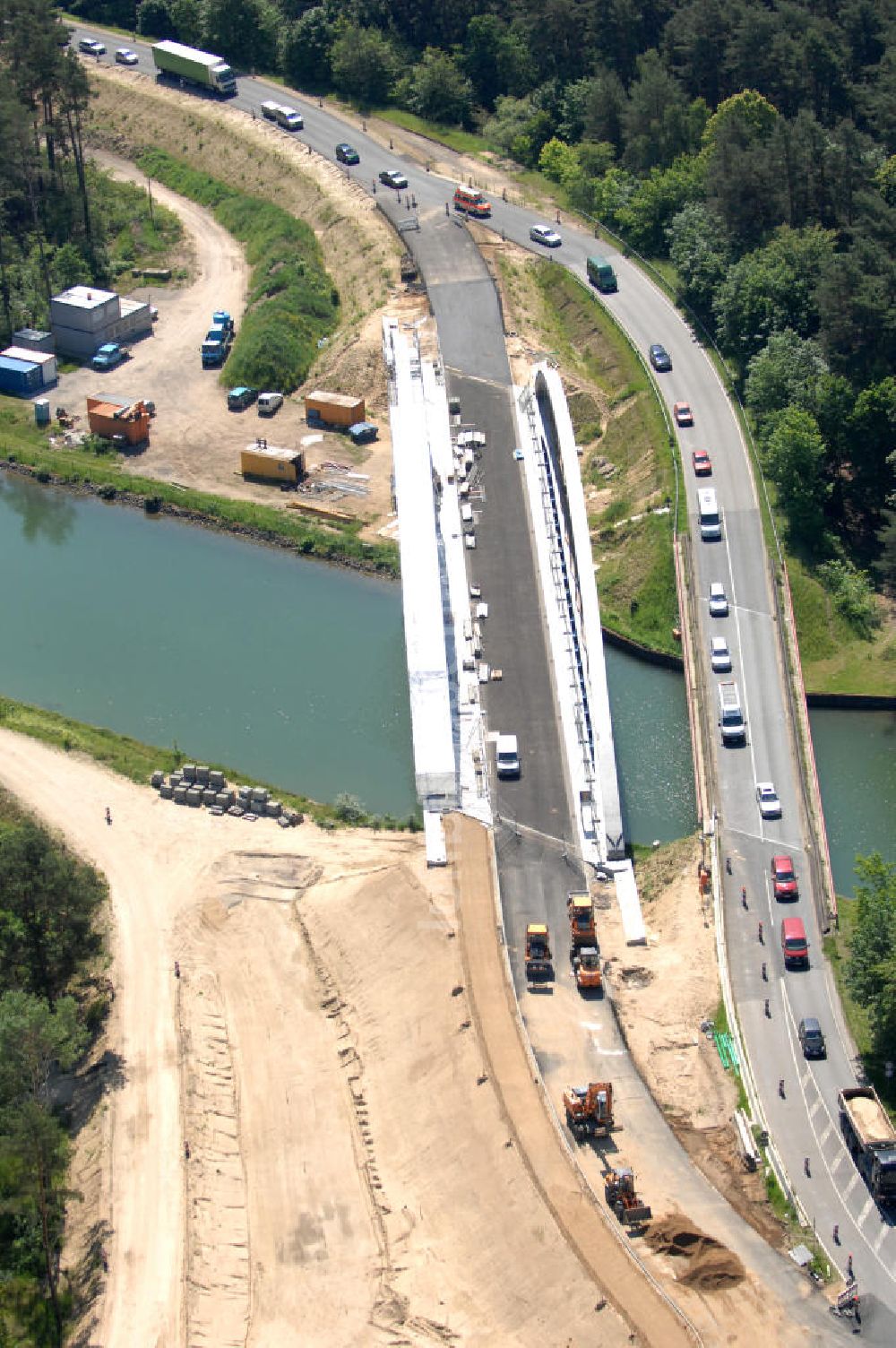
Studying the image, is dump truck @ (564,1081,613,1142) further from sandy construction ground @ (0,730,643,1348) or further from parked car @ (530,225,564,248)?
parked car @ (530,225,564,248)

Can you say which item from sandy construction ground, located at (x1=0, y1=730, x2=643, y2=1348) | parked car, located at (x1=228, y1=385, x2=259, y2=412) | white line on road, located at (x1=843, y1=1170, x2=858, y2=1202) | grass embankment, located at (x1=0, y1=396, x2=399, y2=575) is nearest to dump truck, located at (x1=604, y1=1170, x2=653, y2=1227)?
sandy construction ground, located at (x1=0, y1=730, x2=643, y2=1348)

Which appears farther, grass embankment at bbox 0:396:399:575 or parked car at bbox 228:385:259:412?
parked car at bbox 228:385:259:412

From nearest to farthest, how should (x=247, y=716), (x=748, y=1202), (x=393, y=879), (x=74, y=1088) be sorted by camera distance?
(x=748, y=1202)
(x=74, y=1088)
(x=393, y=879)
(x=247, y=716)

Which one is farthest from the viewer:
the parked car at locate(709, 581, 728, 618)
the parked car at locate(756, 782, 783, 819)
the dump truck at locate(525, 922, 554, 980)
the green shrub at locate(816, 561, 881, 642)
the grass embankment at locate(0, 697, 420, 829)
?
the green shrub at locate(816, 561, 881, 642)

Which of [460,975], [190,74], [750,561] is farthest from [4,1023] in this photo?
[190,74]

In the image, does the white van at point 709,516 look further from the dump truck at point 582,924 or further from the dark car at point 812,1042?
the dark car at point 812,1042

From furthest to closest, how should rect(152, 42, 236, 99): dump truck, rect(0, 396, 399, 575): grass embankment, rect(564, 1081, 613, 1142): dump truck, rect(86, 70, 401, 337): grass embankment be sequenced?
1. rect(152, 42, 236, 99): dump truck
2. rect(86, 70, 401, 337): grass embankment
3. rect(0, 396, 399, 575): grass embankment
4. rect(564, 1081, 613, 1142): dump truck

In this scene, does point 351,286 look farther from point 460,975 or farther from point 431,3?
point 460,975
